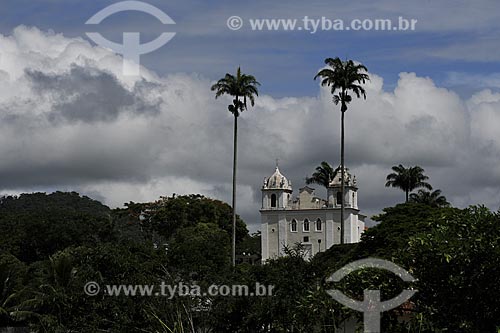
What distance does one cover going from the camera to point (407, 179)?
3100 inches

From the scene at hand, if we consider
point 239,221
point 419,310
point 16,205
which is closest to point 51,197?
point 16,205

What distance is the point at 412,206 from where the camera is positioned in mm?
42938

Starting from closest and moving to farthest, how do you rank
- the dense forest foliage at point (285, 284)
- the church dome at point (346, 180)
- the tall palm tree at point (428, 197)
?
the dense forest foliage at point (285, 284) → the tall palm tree at point (428, 197) → the church dome at point (346, 180)

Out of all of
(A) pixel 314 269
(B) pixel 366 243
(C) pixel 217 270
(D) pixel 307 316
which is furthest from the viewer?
(B) pixel 366 243

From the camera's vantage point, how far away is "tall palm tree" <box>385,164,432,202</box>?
78.6 meters

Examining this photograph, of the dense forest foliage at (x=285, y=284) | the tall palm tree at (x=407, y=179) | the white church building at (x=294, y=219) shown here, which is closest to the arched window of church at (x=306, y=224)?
the white church building at (x=294, y=219)

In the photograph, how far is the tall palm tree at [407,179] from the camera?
258 feet

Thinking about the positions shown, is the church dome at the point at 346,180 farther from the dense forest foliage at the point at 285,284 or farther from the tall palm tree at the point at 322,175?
the dense forest foliage at the point at 285,284

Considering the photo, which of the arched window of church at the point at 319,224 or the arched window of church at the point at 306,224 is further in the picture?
the arched window of church at the point at 306,224

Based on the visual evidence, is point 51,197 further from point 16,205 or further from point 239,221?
point 239,221

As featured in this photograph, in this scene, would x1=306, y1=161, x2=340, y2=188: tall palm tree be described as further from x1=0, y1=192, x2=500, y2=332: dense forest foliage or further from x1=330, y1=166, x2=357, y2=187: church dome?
x1=0, y1=192, x2=500, y2=332: dense forest foliage

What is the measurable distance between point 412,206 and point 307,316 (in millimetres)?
17958

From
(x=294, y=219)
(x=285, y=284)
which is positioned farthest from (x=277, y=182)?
(x=285, y=284)

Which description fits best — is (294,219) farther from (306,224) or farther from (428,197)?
(428,197)
